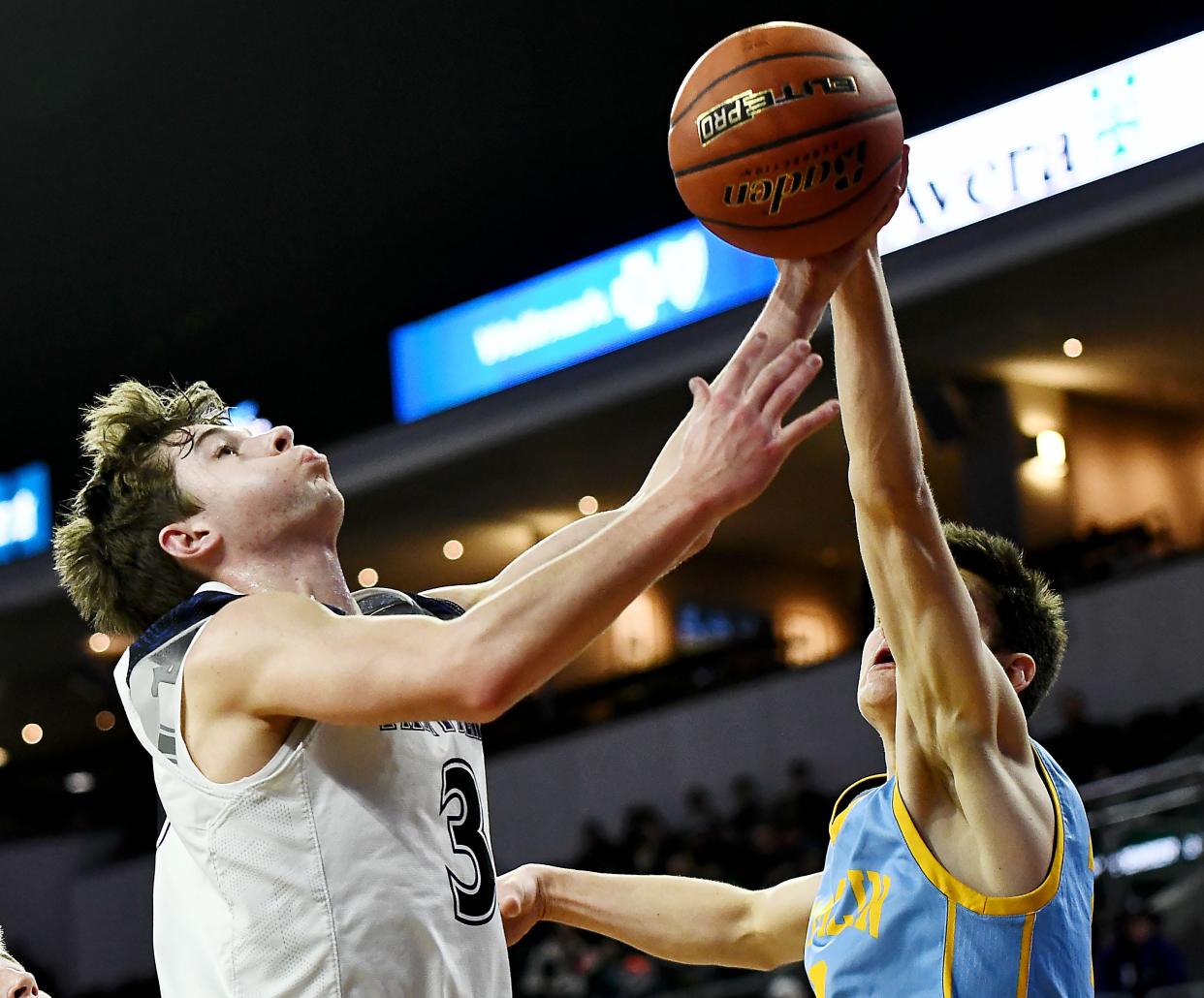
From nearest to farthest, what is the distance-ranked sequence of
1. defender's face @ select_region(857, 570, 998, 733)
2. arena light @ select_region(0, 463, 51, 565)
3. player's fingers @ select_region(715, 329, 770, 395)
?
player's fingers @ select_region(715, 329, 770, 395) → defender's face @ select_region(857, 570, 998, 733) → arena light @ select_region(0, 463, 51, 565)

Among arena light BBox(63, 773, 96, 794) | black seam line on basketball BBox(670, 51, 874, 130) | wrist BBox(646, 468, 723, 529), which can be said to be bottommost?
wrist BBox(646, 468, 723, 529)

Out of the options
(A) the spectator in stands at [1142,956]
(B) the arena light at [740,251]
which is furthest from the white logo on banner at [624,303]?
(A) the spectator in stands at [1142,956]

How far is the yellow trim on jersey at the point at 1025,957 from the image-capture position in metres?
2.78

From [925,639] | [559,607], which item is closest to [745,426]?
[559,607]

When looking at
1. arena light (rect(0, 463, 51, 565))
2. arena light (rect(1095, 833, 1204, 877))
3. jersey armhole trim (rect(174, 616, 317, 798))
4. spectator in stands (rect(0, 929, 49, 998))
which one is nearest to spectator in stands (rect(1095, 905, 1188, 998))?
arena light (rect(1095, 833, 1204, 877))

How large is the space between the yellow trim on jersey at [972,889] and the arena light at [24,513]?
14.9 metres

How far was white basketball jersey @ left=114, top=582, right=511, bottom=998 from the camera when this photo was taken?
2510mm

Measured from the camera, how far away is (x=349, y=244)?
1512cm

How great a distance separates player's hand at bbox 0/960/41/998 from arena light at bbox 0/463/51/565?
43.8 ft

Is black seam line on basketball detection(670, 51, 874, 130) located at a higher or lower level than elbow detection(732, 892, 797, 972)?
higher

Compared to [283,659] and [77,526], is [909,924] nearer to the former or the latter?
[283,659]

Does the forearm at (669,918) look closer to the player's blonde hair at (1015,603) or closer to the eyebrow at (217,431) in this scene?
the player's blonde hair at (1015,603)

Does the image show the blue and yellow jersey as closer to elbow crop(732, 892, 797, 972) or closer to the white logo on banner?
elbow crop(732, 892, 797, 972)

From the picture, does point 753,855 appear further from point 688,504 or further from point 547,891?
point 688,504
